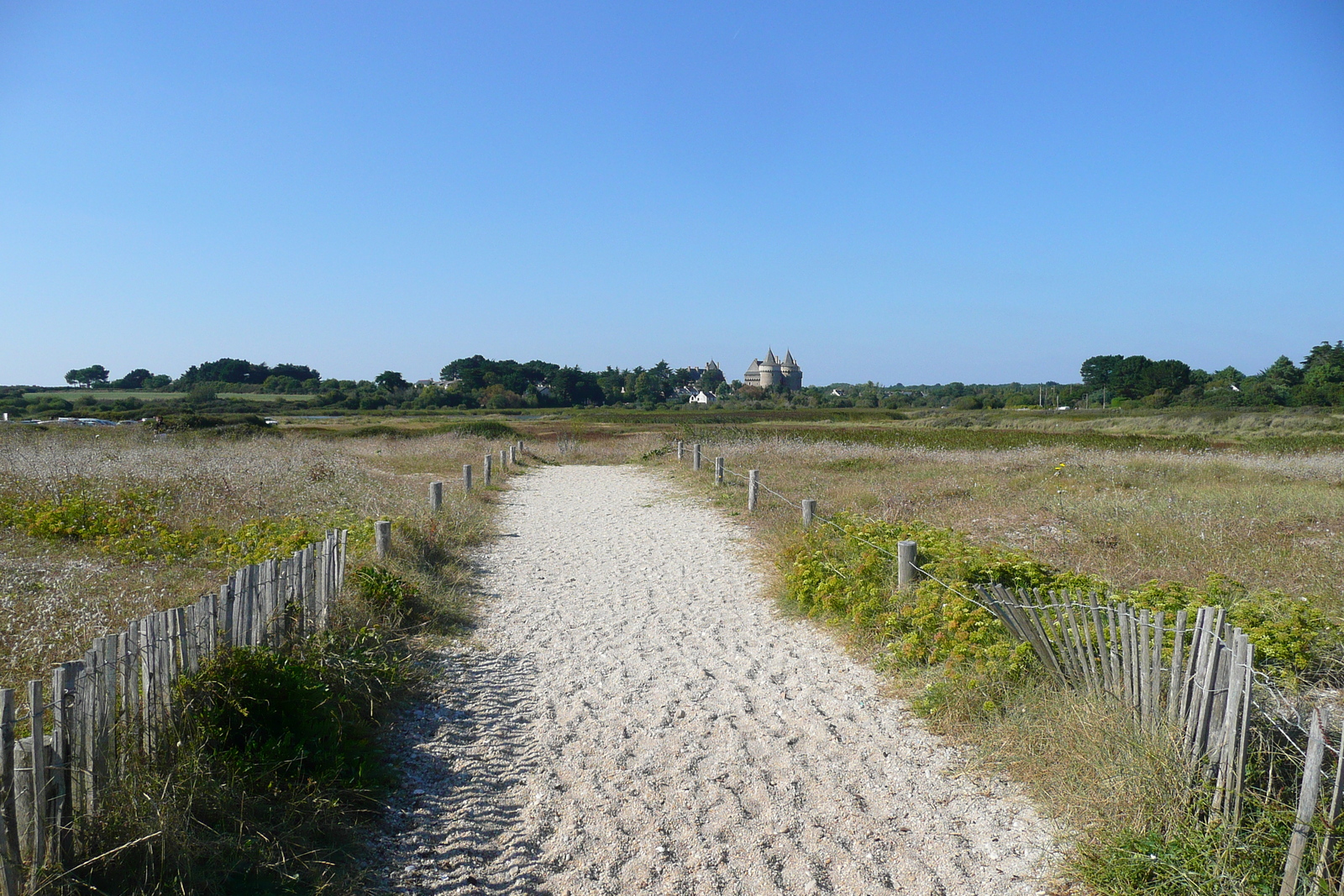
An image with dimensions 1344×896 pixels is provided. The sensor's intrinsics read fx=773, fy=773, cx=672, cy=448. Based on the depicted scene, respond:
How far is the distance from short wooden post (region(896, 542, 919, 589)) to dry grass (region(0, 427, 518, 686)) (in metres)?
5.35

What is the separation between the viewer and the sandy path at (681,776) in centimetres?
379

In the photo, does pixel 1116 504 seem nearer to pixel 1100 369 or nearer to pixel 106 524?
pixel 106 524

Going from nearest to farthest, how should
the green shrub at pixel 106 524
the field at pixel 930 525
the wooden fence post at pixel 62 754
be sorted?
the wooden fence post at pixel 62 754 → the field at pixel 930 525 → the green shrub at pixel 106 524

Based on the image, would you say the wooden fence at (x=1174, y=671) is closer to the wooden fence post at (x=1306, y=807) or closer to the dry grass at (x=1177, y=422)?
the wooden fence post at (x=1306, y=807)

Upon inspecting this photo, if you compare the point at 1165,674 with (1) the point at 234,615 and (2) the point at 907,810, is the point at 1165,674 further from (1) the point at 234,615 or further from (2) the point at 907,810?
(1) the point at 234,615

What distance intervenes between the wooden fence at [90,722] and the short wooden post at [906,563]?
5658mm

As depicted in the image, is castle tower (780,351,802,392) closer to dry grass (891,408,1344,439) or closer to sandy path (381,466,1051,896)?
dry grass (891,408,1344,439)

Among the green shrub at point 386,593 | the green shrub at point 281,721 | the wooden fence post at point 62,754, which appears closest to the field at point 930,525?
the green shrub at point 386,593

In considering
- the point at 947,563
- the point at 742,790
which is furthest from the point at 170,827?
the point at 947,563

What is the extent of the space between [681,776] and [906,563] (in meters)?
3.74

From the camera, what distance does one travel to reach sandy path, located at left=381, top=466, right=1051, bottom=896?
12.5 ft

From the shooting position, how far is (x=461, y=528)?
12.5 meters

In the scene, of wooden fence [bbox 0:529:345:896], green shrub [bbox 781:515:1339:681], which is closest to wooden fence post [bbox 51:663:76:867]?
wooden fence [bbox 0:529:345:896]

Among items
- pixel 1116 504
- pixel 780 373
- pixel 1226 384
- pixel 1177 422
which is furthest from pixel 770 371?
pixel 1116 504
